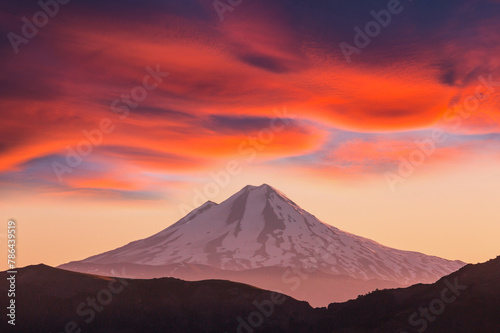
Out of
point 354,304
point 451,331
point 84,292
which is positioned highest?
point 84,292

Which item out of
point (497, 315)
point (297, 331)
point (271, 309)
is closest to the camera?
point (497, 315)

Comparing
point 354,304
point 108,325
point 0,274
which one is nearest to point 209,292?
point 108,325

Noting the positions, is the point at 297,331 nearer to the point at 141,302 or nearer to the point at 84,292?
the point at 141,302

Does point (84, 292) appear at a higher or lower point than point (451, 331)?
higher

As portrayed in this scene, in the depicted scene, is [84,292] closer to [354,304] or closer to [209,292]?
[209,292]

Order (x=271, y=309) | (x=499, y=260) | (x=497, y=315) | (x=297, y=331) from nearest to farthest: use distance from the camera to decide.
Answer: (x=497, y=315) < (x=499, y=260) < (x=297, y=331) < (x=271, y=309)

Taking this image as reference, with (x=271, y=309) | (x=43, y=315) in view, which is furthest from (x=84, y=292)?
(x=271, y=309)

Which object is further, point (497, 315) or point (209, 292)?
point (209, 292)
